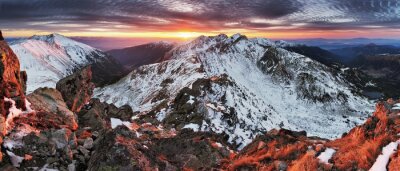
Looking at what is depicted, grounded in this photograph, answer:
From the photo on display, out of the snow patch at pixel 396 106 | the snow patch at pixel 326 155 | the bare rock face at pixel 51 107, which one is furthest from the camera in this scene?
the bare rock face at pixel 51 107

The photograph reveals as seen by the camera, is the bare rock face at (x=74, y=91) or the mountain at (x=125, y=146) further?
the bare rock face at (x=74, y=91)

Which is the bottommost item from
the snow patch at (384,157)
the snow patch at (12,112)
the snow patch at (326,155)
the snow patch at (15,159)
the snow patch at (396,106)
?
the snow patch at (15,159)

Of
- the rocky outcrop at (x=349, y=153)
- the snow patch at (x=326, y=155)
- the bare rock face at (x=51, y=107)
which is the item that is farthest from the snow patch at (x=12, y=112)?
the snow patch at (x=326, y=155)

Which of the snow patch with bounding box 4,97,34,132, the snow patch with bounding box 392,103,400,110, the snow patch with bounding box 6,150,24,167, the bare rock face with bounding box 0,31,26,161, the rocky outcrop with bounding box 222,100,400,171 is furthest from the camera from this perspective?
the bare rock face with bounding box 0,31,26,161

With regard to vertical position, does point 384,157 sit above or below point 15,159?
above

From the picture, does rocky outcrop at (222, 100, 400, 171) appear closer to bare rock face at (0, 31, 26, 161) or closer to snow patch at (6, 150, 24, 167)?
snow patch at (6, 150, 24, 167)

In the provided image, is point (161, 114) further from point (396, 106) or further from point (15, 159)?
point (396, 106)

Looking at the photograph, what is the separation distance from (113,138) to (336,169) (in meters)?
12.6

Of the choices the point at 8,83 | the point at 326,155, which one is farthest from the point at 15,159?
the point at 326,155

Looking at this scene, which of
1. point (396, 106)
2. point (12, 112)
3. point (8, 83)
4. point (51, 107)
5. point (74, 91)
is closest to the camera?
point (396, 106)

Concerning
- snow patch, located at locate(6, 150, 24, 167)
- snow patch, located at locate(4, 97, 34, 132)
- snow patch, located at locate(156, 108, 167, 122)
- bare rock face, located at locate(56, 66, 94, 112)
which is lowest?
snow patch, located at locate(156, 108, 167, 122)

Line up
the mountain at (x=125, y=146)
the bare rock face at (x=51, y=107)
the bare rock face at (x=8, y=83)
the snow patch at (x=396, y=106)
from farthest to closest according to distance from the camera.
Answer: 1. the bare rock face at (x=51, y=107)
2. the bare rock face at (x=8, y=83)
3. the snow patch at (x=396, y=106)
4. the mountain at (x=125, y=146)

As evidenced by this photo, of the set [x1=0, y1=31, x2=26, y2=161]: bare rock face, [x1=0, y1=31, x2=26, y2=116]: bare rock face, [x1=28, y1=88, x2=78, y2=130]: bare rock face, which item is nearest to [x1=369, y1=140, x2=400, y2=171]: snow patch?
[x1=0, y1=31, x2=26, y2=161]: bare rock face

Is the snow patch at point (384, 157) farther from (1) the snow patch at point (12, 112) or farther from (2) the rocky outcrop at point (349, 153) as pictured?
(1) the snow patch at point (12, 112)
